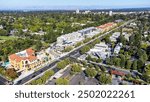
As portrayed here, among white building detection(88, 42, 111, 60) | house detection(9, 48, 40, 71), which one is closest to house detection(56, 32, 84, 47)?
white building detection(88, 42, 111, 60)

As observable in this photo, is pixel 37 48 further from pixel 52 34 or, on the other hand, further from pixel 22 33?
pixel 22 33

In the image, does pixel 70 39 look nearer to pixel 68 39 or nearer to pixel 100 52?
pixel 68 39

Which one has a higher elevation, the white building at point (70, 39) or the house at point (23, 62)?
the house at point (23, 62)

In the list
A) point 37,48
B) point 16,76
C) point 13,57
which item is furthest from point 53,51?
point 16,76

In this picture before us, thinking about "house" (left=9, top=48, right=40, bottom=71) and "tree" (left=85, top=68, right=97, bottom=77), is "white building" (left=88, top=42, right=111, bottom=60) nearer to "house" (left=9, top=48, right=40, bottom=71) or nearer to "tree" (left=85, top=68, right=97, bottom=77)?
"tree" (left=85, top=68, right=97, bottom=77)

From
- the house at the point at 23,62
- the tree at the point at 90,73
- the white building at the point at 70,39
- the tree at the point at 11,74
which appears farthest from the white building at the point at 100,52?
the tree at the point at 11,74

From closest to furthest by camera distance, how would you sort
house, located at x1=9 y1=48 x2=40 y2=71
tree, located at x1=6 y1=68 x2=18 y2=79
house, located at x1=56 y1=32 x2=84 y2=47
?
tree, located at x1=6 y1=68 x2=18 y2=79 → house, located at x1=9 y1=48 x2=40 y2=71 → house, located at x1=56 y1=32 x2=84 y2=47

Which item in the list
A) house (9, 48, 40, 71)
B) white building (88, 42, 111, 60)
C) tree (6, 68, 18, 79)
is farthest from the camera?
white building (88, 42, 111, 60)

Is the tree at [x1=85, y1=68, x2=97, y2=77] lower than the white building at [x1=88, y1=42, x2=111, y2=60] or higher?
higher

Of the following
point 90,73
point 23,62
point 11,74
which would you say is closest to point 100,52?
point 90,73

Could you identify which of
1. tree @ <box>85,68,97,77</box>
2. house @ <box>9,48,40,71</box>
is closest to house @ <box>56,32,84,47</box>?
house @ <box>9,48,40,71</box>

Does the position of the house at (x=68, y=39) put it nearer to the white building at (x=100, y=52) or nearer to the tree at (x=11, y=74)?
the white building at (x=100, y=52)

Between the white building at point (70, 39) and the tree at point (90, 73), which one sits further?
the white building at point (70, 39)

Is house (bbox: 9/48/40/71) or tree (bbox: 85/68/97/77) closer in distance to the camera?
tree (bbox: 85/68/97/77)
